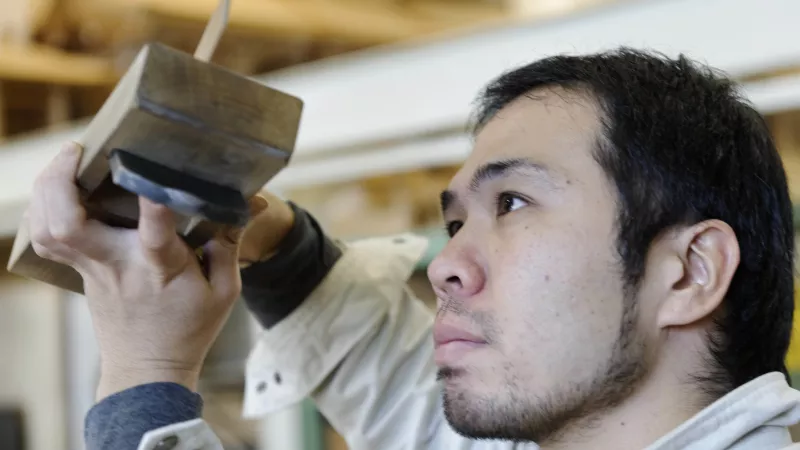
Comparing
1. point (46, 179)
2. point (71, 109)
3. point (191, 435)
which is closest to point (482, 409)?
point (191, 435)

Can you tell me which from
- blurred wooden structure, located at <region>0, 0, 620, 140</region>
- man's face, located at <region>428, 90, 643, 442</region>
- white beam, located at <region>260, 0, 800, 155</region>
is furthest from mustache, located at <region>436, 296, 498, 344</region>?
blurred wooden structure, located at <region>0, 0, 620, 140</region>

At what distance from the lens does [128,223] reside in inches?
27.5

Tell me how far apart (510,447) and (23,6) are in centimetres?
140

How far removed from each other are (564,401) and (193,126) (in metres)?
0.36

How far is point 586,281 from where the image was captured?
2.32 ft

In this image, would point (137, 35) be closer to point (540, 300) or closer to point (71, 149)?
point (71, 149)

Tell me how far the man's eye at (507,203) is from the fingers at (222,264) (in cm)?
22

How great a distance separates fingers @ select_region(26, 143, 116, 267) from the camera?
647mm

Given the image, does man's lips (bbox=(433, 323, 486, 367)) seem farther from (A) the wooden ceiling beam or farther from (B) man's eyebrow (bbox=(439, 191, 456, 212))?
(A) the wooden ceiling beam

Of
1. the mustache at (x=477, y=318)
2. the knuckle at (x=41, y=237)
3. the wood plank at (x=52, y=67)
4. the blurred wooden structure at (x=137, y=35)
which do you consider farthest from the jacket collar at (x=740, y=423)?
the wood plank at (x=52, y=67)

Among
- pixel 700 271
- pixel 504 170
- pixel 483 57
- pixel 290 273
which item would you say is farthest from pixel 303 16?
pixel 700 271

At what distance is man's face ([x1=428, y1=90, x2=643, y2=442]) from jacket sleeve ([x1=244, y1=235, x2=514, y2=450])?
0.18 meters

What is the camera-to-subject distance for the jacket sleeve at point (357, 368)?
92cm

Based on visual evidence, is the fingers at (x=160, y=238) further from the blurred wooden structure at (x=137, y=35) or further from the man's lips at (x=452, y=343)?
the blurred wooden structure at (x=137, y=35)
